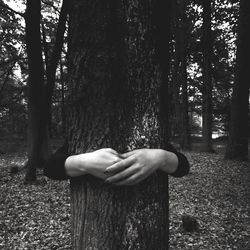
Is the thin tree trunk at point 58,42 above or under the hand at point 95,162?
above

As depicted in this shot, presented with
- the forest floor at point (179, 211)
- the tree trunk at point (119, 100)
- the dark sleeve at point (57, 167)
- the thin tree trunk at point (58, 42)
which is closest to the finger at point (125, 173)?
the tree trunk at point (119, 100)

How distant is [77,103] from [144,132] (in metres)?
0.42

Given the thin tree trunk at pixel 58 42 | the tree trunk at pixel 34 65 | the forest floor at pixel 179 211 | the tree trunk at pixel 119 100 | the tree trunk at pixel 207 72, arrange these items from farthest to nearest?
the tree trunk at pixel 207 72
the tree trunk at pixel 34 65
the forest floor at pixel 179 211
the thin tree trunk at pixel 58 42
the tree trunk at pixel 119 100

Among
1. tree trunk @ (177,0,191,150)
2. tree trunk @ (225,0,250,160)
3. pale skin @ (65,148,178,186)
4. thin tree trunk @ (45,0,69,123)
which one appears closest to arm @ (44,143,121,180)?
pale skin @ (65,148,178,186)

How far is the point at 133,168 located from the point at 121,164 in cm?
7

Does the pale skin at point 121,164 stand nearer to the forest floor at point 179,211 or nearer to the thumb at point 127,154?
the thumb at point 127,154

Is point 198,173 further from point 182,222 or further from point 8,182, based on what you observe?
point 8,182

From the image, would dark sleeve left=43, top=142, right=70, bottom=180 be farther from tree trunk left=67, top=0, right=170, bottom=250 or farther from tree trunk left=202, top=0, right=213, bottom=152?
tree trunk left=202, top=0, right=213, bottom=152

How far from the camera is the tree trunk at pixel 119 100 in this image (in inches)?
56.7

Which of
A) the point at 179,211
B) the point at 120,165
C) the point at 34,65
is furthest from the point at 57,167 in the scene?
the point at 34,65

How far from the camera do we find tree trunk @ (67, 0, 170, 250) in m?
1.44

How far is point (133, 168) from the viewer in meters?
1.32

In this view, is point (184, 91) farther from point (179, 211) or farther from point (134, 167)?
point (134, 167)

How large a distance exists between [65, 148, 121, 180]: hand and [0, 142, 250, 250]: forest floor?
11.9 feet
